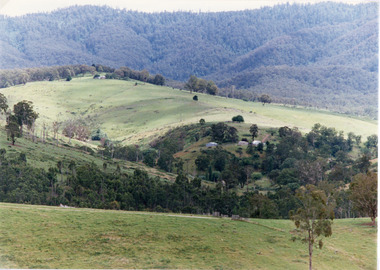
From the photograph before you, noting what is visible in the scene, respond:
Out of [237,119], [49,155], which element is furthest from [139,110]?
[49,155]

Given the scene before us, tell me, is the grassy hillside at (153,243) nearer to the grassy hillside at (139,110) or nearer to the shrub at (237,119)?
the grassy hillside at (139,110)

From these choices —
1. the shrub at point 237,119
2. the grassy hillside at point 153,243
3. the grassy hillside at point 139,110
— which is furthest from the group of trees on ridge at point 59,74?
the grassy hillside at point 153,243

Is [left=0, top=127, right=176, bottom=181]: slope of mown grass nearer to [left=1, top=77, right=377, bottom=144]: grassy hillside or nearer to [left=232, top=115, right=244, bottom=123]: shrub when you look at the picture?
[left=1, top=77, right=377, bottom=144]: grassy hillside

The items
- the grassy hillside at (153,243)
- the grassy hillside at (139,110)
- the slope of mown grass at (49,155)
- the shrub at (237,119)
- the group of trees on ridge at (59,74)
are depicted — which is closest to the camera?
the grassy hillside at (153,243)

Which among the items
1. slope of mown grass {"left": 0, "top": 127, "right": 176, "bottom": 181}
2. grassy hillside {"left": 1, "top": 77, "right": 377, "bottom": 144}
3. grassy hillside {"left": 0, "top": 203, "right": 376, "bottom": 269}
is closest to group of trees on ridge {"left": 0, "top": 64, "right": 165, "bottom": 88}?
grassy hillside {"left": 1, "top": 77, "right": 377, "bottom": 144}

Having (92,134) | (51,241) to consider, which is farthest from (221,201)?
(92,134)

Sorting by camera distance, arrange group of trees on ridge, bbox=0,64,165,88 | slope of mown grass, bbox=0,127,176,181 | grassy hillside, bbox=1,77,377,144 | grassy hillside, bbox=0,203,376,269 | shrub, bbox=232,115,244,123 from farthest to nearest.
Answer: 1. group of trees on ridge, bbox=0,64,165,88
2. grassy hillside, bbox=1,77,377,144
3. shrub, bbox=232,115,244,123
4. slope of mown grass, bbox=0,127,176,181
5. grassy hillside, bbox=0,203,376,269
